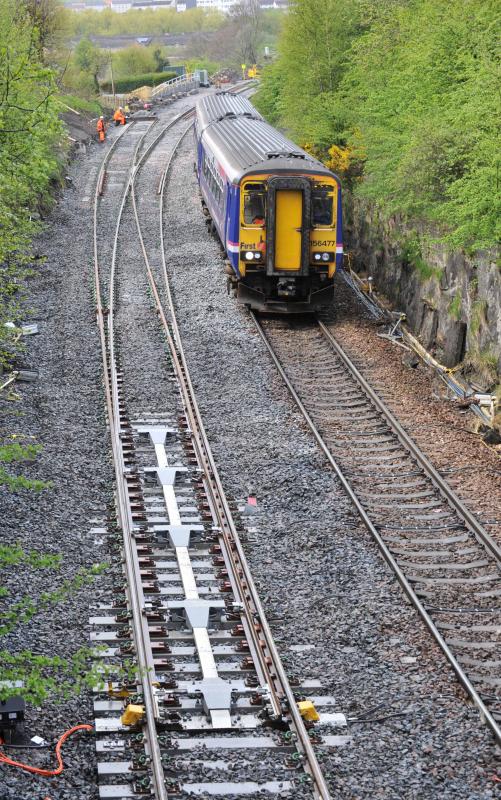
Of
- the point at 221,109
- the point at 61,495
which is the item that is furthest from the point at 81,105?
the point at 61,495

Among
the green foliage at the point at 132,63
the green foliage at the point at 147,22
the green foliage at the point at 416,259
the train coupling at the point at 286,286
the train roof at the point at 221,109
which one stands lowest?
the train coupling at the point at 286,286

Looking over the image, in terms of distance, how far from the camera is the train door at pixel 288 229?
2034cm

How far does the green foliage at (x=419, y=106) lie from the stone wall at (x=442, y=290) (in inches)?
20.6

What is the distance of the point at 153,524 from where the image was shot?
41.3ft

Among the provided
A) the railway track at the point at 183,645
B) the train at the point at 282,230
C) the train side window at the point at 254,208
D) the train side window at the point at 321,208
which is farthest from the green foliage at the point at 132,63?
the railway track at the point at 183,645

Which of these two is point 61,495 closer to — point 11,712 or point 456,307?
point 11,712

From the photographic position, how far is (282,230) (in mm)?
20500

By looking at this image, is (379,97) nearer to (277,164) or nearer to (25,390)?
(277,164)

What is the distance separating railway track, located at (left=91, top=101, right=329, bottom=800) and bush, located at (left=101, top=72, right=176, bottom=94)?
202ft

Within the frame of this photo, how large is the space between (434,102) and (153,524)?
39.8 feet

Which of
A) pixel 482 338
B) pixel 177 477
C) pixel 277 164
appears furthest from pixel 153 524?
pixel 277 164

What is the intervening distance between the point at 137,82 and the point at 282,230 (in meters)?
59.2

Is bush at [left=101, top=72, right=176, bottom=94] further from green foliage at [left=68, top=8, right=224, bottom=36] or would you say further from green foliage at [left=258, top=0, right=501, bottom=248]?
green foliage at [left=68, top=8, right=224, bottom=36]

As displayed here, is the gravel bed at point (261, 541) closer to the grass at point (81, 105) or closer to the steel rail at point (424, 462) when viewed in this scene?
the steel rail at point (424, 462)
